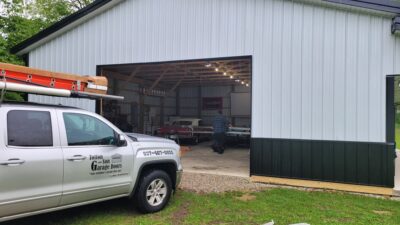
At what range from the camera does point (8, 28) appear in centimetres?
1493

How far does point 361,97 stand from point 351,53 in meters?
1.03

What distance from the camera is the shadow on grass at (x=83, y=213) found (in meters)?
4.87

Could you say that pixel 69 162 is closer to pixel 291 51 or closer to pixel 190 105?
pixel 291 51

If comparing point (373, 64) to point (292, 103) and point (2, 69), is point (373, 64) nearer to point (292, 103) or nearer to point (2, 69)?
point (292, 103)

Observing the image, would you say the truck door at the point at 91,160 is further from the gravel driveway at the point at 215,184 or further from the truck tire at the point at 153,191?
the gravel driveway at the point at 215,184

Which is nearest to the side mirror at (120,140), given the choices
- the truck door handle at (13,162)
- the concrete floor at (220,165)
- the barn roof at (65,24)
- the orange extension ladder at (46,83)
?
the orange extension ladder at (46,83)

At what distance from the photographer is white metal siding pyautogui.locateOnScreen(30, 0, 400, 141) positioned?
7.29 m

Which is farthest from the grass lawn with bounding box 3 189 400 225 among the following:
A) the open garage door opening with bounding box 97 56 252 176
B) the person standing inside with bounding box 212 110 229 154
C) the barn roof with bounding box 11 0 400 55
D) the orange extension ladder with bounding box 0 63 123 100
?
the person standing inside with bounding box 212 110 229 154

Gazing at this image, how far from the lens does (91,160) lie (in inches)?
181

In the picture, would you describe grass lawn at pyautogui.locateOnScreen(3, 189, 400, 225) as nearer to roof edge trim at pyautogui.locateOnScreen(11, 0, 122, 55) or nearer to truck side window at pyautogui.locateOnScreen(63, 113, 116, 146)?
truck side window at pyautogui.locateOnScreen(63, 113, 116, 146)

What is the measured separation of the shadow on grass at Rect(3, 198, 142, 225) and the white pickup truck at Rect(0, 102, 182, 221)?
46 cm

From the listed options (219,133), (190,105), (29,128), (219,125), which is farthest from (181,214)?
(190,105)

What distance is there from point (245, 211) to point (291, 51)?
166 inches

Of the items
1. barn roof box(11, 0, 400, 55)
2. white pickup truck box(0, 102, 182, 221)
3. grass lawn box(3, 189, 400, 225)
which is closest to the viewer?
white pickup truck box(0, 102, 182, 221)
